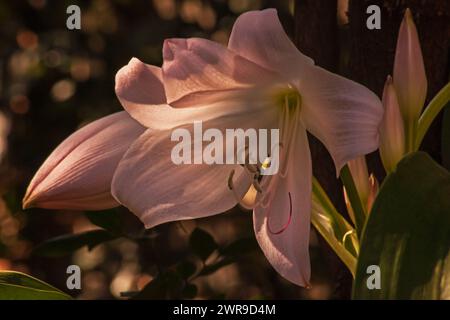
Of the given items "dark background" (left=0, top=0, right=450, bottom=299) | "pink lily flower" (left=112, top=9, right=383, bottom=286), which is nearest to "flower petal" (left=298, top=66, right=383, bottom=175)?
"pink lily flower" (left=112, top=9, right=383, bottom=286)

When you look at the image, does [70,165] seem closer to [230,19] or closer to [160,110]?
[160,110]

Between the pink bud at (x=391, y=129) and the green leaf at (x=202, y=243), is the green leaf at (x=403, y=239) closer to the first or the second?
the pink bud at (x=391, y=129)

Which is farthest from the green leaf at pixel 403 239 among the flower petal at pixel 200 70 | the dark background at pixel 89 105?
the dark background at pixel 89 105

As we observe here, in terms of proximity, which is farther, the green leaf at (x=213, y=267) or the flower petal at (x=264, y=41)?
the green leaf at (x=213, y=267)

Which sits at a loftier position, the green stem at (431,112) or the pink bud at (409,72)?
the pink bud at (409,72)

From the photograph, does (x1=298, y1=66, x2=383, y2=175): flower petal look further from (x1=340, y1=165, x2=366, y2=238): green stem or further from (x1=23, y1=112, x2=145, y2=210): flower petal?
(x1=23, y1=112, x2=145, y2=210): flower petal

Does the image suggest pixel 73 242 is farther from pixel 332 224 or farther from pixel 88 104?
pixel 88 104

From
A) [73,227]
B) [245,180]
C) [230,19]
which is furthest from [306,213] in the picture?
[73,227]

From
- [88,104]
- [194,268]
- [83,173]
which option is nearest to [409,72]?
[83,173]
